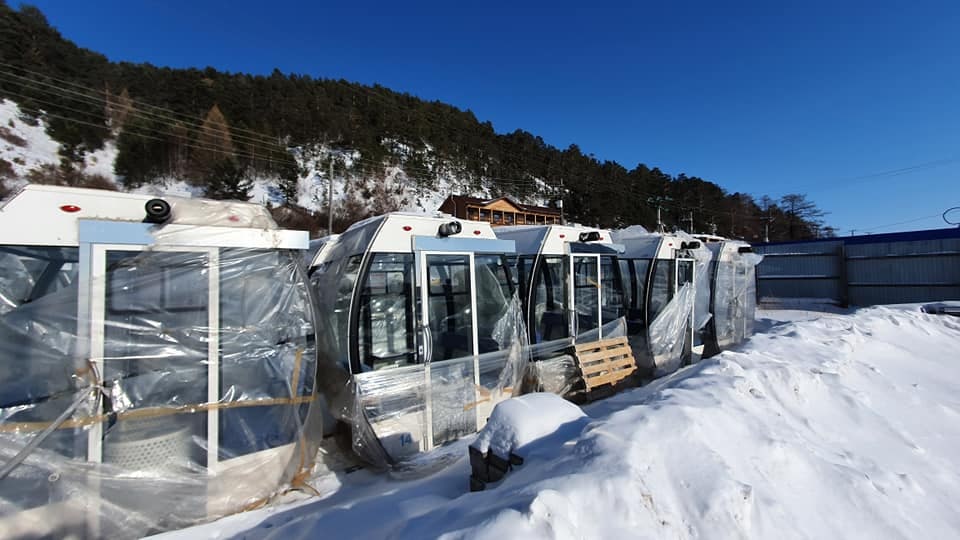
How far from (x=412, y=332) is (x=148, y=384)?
2343 mm

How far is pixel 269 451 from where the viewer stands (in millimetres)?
3441

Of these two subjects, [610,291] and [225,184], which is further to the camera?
[225,184]

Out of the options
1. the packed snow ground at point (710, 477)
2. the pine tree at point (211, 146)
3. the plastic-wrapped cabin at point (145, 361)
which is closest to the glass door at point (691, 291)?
the packed snow ground at point (710, 477)

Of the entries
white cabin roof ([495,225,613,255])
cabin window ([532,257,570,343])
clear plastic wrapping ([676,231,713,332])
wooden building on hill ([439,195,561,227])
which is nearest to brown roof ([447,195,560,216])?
wooden building on hill ([439,195,561,227])

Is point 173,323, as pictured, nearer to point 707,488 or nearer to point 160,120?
point 707,488

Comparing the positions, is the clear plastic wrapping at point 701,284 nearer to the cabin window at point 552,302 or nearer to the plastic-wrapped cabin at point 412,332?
the cabin window at point 552,302

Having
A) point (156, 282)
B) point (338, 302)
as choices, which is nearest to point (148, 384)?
point (156, 282)

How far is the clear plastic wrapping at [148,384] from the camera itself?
2.65 m

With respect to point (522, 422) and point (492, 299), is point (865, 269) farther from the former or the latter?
point (522, 422)

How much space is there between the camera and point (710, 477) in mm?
2176

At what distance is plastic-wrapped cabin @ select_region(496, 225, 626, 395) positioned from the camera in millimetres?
6383

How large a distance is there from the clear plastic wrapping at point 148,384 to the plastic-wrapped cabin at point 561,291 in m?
3.61

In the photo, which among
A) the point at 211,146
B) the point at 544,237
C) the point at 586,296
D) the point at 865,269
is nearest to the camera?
the point at 544,237

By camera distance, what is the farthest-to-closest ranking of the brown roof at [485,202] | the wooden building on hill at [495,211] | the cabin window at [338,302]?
1. the brown roof at [485,202]
2. the wooden building on hill at [495,211]
3. the cabin window at [338,302]
